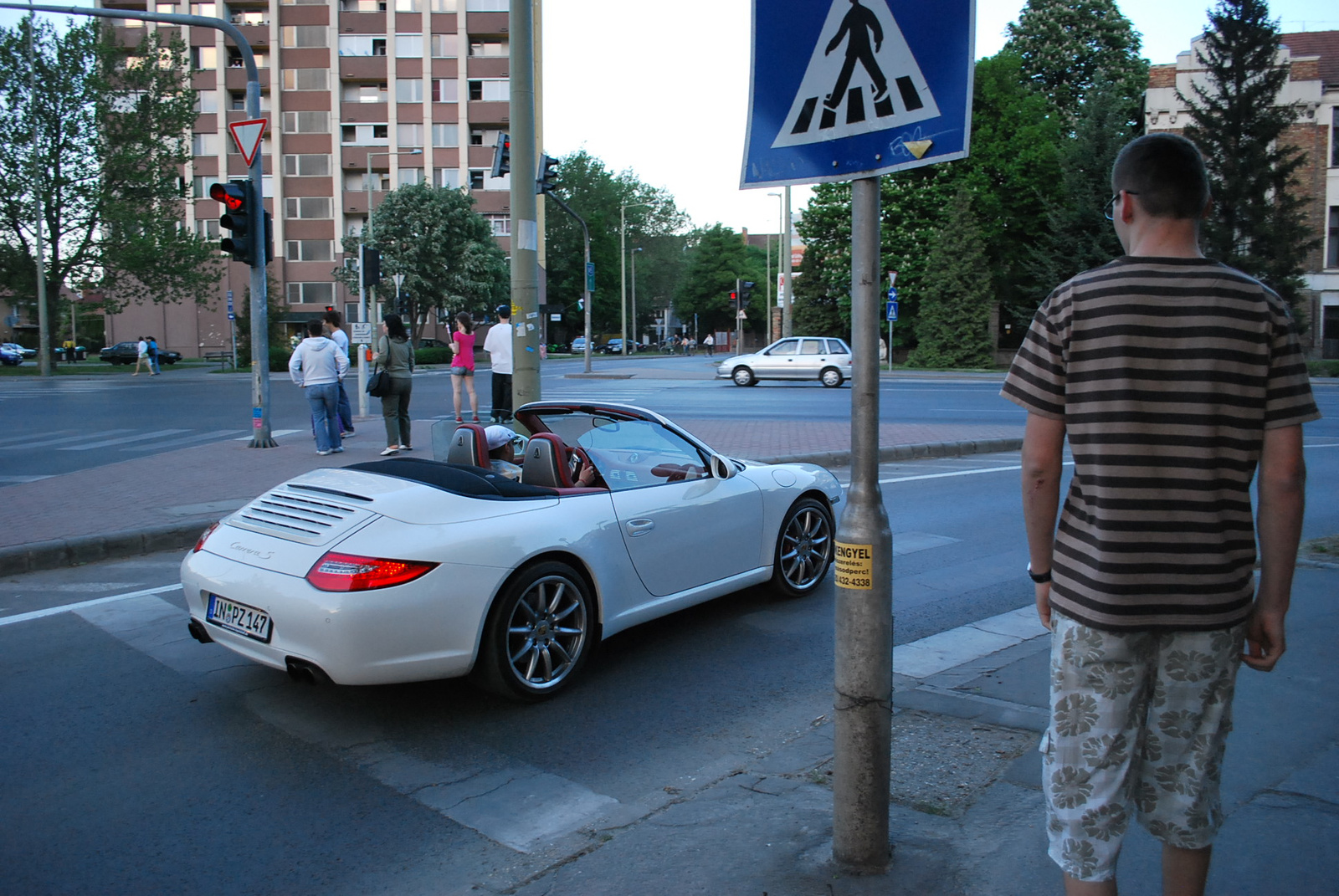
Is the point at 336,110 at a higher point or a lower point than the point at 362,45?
lower

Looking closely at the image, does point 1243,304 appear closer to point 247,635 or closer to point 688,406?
point 247,635

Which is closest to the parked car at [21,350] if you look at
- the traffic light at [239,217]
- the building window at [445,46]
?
the building window at [445,46]

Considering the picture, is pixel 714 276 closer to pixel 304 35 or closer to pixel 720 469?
pixel 304 35

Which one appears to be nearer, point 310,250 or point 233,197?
point 233,197

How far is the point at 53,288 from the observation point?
1624 inches

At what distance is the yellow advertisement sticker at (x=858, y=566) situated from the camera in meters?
2.75

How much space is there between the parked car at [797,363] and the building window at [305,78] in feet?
147

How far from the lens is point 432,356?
48.9 meters

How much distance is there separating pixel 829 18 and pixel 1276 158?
24.9m

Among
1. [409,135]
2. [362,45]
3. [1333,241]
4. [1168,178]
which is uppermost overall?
[362,45]

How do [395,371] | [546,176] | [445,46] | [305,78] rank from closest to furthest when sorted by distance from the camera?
[395,371] < [546,176] < [305,78] < [445,46]

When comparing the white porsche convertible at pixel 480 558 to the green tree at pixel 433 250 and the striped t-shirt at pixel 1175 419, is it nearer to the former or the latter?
the striped t-shirt at pixel 1175 419

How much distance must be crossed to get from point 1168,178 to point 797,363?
29.2 m

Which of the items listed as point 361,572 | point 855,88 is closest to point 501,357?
point 361,572
